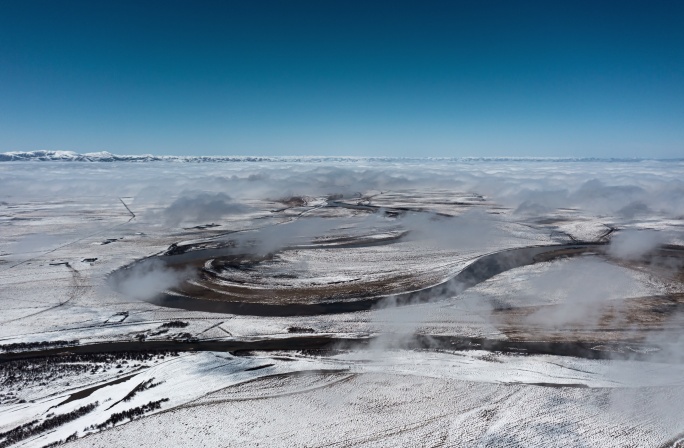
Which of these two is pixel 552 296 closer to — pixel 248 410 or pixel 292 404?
pixel 292 404

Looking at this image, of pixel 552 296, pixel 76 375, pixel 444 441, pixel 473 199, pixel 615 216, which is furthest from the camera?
pixel 473 199

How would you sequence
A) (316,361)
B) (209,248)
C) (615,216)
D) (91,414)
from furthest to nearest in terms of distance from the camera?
(615,216) < (209,248) < (316,361) < (91,414)

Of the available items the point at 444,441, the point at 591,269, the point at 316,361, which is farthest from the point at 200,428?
the point at 591,269

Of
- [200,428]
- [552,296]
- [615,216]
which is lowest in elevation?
[200,428]

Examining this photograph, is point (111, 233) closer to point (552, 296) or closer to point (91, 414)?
point (91, 414)

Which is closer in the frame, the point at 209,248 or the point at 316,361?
the point at 316,361

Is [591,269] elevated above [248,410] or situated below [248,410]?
above
